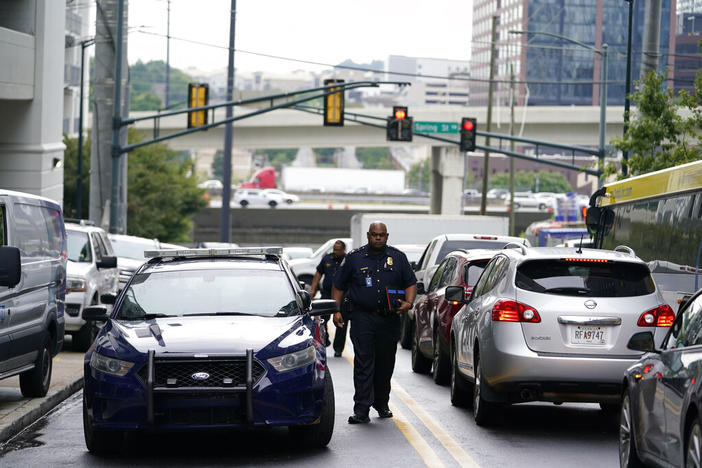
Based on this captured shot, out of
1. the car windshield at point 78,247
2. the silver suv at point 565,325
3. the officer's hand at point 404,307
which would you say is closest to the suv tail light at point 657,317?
the silver suv at point 565,325

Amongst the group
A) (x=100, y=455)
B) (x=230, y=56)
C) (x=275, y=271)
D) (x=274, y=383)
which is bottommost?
(x=100, y=455)

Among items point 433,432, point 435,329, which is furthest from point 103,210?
point 433,432

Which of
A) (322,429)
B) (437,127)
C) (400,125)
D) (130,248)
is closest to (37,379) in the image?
(322,429)

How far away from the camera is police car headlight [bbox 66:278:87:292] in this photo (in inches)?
748

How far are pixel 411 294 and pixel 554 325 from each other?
144cm

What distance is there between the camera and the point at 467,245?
21922 millimetres

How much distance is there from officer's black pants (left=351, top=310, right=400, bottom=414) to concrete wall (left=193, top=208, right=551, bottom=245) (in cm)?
7958

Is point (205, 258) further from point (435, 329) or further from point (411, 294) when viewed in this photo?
point (435, 329)

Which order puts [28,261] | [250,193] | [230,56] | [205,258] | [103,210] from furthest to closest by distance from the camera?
[250,193] → [230,56] → [103,210] → [28,261] → [205,258]

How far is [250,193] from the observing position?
97.9 metres

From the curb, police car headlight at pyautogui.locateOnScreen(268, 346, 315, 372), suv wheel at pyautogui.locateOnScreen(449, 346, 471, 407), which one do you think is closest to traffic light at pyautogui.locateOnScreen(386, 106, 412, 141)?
the curb

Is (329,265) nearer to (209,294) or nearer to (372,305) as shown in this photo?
(372,305)

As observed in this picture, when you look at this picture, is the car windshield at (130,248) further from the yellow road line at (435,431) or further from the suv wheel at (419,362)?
the yellow road line at (435,431)

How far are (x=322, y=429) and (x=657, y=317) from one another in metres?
3.14
